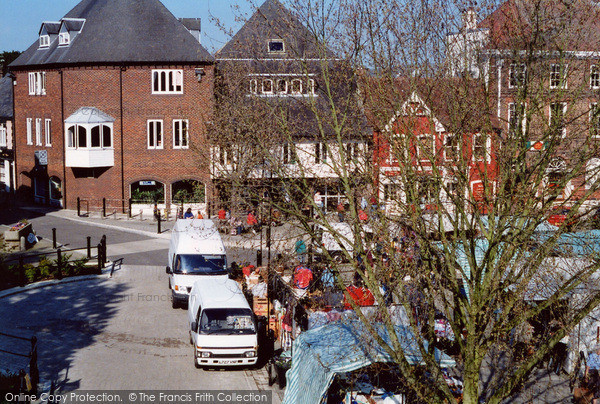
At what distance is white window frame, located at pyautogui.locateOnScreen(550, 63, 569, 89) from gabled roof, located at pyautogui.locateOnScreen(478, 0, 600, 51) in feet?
0.94

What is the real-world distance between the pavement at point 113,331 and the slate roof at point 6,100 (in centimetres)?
2242

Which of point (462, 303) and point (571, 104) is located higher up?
point (571, 104)

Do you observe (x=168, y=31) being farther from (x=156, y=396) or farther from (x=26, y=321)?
(x=156, y=396)

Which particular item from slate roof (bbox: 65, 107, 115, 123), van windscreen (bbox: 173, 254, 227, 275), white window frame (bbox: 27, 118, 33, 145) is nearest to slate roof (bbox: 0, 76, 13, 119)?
white window frame (bbox: 27, 118, 33, 145)

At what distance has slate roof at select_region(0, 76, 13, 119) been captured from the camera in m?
→ 48.2

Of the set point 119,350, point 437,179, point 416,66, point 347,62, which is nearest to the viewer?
point 437,179

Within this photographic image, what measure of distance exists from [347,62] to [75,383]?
9580 millimetres

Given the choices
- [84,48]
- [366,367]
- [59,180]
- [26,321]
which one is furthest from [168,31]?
[366,367]

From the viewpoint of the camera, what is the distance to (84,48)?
131 ft

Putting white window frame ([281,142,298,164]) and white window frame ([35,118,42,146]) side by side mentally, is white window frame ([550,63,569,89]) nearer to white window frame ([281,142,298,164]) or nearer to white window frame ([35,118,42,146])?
white window frame ([281,142,298,164])

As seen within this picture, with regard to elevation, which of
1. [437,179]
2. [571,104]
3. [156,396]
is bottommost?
[156,396]

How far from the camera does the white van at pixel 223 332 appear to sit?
658 inches

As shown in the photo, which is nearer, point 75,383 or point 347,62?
point 347,62

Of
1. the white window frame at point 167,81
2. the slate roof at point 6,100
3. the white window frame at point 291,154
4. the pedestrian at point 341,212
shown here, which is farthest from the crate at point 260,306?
the slate roof at point 6,100
